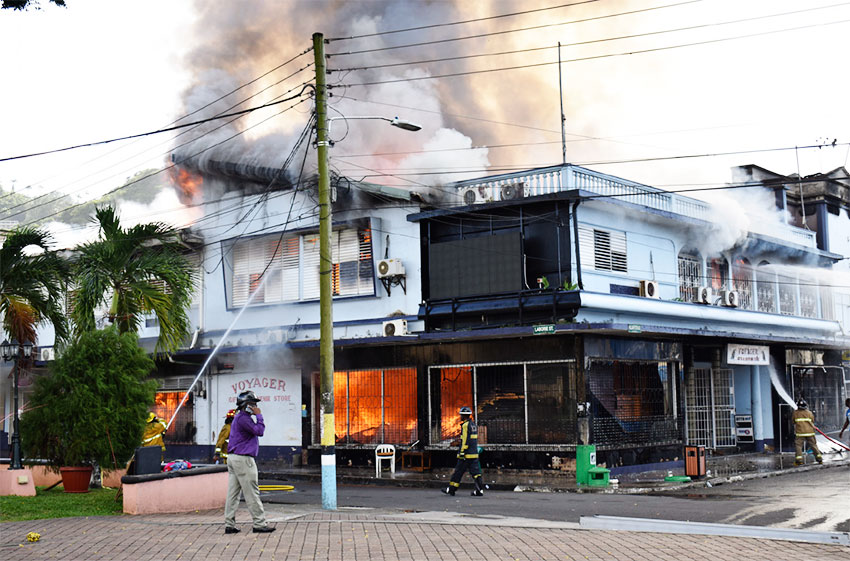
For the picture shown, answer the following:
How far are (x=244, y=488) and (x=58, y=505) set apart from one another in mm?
5266

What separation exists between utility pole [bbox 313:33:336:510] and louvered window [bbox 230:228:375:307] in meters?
8.32

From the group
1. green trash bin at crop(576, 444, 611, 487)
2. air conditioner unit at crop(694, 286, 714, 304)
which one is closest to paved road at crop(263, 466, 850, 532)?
green trash bin at crop(576, 444, 611, 487)

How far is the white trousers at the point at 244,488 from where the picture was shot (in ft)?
40.2

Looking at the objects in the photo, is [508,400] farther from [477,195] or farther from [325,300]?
[325,300]

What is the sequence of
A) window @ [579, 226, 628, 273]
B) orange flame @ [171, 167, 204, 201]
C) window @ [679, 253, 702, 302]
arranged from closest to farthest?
window @ [579, 226, 628, 273] → window @ [679, 253, 702, 302] → orange flame @ [171, 167, 204, 201]

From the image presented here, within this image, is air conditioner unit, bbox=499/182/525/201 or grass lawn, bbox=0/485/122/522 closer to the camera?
grass lawn, bbox=0/485/122/522

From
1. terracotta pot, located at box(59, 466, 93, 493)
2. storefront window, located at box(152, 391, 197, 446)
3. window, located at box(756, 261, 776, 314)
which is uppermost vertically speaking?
window, located at box(756, 261, 776, 314)

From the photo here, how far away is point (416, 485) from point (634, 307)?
284 inches

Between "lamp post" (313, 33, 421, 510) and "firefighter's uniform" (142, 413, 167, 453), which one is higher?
"lamp post" (313, 33, 421, 510)

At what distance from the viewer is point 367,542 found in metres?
11.5

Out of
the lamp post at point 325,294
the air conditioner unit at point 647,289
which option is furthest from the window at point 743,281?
the lamp post at point 325,294

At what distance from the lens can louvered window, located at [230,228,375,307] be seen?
85.3ft

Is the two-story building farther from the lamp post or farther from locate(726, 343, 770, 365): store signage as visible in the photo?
the lamp post

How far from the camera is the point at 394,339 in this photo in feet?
79.8
